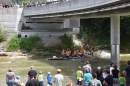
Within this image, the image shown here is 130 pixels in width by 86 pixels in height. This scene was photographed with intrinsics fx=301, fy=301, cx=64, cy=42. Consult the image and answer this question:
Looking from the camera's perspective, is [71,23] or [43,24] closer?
[71,23]

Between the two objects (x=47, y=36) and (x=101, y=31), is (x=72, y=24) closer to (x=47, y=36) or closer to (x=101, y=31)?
(x=47, y=36)

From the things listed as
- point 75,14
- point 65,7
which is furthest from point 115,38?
point 65,7

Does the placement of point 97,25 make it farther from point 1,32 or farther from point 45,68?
point 45,68

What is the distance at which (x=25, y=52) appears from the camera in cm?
3578

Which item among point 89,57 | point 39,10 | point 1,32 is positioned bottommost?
point 89,57

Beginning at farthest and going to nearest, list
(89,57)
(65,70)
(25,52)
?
1. (25,52)
2. (89,57)
3. (65,70)

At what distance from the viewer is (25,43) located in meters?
36.6

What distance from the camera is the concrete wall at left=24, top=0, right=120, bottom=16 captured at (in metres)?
21.6

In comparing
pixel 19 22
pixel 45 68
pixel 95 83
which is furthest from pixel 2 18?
pixel 95 83

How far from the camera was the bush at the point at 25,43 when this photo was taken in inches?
1428

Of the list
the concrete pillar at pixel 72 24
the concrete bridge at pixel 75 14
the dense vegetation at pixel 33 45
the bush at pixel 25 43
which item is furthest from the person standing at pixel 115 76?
the concrete pillar at pixel 72 24

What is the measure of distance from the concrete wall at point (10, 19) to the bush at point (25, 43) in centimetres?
182

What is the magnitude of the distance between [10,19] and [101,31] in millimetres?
13787

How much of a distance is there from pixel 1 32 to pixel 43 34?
5408 mm
